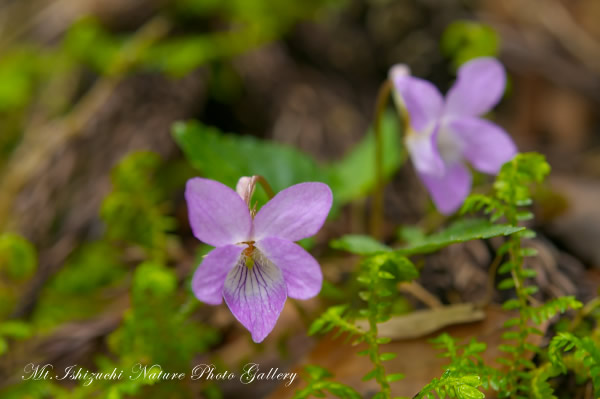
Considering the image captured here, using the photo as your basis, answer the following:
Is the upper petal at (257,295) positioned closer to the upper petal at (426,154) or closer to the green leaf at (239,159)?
the green leaf at (239,159)

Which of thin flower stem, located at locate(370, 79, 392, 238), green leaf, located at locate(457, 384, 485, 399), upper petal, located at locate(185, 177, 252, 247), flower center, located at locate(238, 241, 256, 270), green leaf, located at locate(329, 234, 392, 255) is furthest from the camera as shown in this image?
thin flower stem, located at locate(370, 79, 392, 238)

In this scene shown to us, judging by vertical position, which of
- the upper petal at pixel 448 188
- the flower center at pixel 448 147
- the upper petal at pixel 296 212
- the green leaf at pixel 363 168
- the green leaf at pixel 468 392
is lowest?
the green leaf at pixel 363 168

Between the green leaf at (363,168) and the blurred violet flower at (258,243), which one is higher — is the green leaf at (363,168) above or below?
below

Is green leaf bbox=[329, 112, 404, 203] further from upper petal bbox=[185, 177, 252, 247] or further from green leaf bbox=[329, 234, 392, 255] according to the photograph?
upper petal bbox=[185, 177, 252, 247]

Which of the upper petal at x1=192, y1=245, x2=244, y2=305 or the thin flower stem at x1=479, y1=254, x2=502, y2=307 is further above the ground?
the upper petal at x1=192, y1=245, x2=244, y2=305

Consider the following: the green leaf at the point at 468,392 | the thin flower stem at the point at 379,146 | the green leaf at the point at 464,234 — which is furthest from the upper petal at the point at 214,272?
the thin flower stem at the point at 379,146

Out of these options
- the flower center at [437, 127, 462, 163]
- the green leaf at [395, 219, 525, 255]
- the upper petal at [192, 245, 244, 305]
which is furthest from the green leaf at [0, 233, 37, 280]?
the flower center at [437, 127, 462, 163]

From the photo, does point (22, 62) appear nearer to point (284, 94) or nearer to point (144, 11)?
point (144, 11)

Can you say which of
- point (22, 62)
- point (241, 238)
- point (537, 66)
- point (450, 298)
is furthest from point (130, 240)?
point (537, 66)
